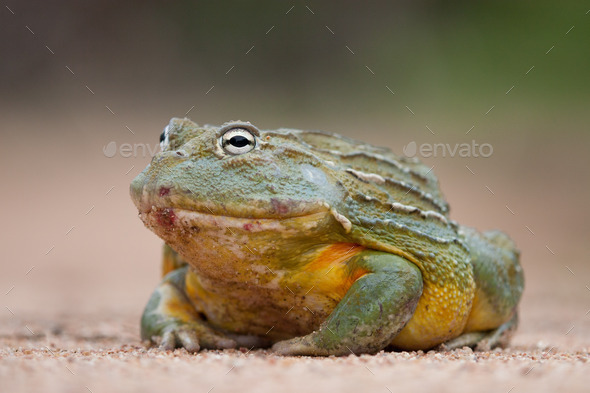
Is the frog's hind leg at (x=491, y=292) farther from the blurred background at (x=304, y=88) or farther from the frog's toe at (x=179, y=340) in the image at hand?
the blurred background at (x=304, y=88)

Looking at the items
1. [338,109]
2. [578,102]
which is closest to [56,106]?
[338,109]

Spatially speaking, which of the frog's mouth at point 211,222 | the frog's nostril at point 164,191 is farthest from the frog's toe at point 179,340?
the frog's nostril at point 164,191

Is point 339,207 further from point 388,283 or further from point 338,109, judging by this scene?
point 338,109

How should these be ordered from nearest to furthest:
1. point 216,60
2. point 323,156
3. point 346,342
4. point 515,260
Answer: point 346,342 → point 323,156 → point 515,260 → point 216,60

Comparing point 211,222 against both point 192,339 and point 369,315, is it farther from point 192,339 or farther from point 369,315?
point 369,315

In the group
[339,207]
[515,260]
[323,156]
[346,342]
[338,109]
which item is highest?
[338,109]

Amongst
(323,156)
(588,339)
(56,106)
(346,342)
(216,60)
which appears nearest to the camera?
(346,342)

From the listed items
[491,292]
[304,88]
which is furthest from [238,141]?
[304,88]
